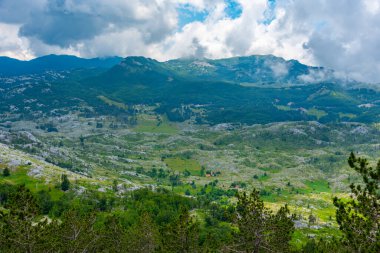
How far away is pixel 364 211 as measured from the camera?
38.3 meters

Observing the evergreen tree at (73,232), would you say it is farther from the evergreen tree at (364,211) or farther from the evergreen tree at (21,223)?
the evergreen tree at (364,211)

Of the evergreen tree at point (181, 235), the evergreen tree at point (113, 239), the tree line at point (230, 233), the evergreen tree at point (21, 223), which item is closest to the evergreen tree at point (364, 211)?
the tree line at point (230, 233)

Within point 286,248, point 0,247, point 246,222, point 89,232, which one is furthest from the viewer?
point 89,232

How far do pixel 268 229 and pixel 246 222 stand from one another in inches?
156

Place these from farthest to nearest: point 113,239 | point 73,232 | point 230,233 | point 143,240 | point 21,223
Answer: point 113,239 → point 143,240 → point 73,232 → point 230,233 → point 21,223

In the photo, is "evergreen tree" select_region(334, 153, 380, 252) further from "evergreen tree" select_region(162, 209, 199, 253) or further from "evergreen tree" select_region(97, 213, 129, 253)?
"evergreen tree" select_region(97, 213, 129, 253)

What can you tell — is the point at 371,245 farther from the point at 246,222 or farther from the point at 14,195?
the point at 14,195

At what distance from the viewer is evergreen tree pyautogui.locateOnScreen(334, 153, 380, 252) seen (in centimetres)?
3712

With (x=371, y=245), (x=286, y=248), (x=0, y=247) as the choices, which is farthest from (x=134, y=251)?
(x=371, y=245)

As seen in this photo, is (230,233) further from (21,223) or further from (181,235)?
(21,223)

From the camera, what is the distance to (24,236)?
59469mm

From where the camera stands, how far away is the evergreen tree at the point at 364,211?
122 feet

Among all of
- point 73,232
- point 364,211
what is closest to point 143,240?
point 73,232

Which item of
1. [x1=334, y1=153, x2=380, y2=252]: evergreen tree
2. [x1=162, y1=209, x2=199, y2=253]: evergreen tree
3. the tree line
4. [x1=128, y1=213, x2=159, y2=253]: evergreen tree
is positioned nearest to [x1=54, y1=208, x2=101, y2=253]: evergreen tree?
the tree line
